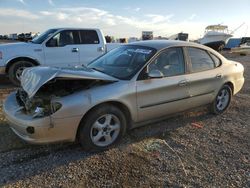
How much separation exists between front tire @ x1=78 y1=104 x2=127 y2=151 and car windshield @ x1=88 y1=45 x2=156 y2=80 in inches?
25.0

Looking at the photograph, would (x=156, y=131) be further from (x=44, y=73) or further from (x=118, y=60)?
(x=44, y=73)

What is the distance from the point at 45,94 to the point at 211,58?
11.7ft

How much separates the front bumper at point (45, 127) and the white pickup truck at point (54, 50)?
5.26 meters

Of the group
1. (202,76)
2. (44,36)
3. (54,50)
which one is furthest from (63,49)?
(202,76)

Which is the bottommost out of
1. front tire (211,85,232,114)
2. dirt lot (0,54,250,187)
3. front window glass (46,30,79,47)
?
dirt lot (0,54,250,187)

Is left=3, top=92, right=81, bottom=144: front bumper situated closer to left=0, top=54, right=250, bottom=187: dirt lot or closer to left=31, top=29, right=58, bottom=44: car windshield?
left=0, top=54, right=250, bottom=187: dirt lot

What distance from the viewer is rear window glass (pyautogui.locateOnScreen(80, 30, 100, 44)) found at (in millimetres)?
9859

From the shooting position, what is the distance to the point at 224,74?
6.11 meters

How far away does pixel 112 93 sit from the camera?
4.18 meters

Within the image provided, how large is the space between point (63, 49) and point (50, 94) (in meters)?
5.59

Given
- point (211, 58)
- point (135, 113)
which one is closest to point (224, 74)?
point (211, 58)

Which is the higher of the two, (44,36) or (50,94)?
(44,36)

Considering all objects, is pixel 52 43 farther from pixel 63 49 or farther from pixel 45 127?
pixel 45 127

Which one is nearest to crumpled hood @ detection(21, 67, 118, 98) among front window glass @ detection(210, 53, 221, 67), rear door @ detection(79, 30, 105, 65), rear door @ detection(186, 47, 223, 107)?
rear door @ detection(186, 47, 223, 107)
